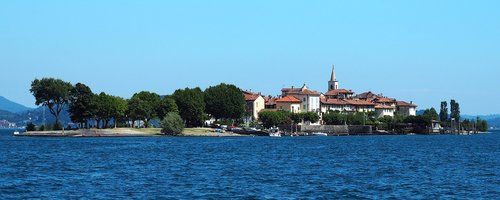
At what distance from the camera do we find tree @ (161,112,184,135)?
15112 centimetres

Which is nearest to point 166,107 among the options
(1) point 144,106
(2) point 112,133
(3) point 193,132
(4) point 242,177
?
(1) point 144,106

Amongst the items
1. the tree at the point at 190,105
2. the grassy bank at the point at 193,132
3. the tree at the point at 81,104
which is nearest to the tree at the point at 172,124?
the grassy bank at the point at 193,132

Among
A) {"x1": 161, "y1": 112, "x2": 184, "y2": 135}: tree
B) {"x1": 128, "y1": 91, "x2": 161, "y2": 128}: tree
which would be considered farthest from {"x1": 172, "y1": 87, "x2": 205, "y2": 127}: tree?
{"x1": 161, "y1": 112, "x2": 184, "y2": 135}: tree

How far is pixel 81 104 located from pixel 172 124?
1689 cm

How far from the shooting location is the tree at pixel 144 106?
15862 centimetres

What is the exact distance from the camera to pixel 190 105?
168 meters

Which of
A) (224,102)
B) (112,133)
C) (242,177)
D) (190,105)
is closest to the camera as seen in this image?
(242,177)

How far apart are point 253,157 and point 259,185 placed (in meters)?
30.2

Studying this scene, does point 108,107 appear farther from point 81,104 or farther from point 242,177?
point 242,177

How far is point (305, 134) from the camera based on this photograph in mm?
187250

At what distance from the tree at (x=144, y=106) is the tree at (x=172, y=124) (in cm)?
764

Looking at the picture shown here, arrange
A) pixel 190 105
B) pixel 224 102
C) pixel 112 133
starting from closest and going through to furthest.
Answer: pixel 112 133, pixel 190 105, pixel 224 102

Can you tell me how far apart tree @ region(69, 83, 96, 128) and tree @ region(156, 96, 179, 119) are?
14.4 metres

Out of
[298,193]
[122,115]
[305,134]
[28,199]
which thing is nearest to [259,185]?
[298,193]
